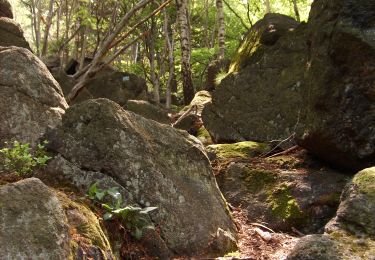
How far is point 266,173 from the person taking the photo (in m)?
6.98

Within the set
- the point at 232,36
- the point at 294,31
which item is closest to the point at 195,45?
the point at 232,36

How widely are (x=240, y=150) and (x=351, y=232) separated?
398 cm

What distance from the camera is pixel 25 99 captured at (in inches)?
266

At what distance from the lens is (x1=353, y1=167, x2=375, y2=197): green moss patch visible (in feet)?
15.1

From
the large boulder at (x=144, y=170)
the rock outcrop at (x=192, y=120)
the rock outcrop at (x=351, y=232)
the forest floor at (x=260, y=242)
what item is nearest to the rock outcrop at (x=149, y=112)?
the rock outcrop at (x=192, y=120)

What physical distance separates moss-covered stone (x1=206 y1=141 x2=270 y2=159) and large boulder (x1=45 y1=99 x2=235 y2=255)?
2522 mm

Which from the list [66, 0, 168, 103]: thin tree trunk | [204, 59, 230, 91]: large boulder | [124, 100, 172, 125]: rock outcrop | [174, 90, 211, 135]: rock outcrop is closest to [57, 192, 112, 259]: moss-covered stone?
[66, 0, 168, 103]: thin tree trunk

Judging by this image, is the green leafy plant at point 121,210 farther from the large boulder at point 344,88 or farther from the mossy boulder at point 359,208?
the large boulder at point 344,88

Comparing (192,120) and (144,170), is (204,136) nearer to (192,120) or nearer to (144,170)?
(192,120)

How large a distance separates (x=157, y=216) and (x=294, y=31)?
6.68m

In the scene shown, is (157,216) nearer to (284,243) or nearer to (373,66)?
(284,243)

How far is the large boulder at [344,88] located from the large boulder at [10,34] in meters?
11.9

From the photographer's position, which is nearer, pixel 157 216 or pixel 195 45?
pixel 157 216

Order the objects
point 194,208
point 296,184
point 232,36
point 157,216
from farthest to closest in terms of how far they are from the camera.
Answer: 1. point 232,36
2. point 296,184
3. point 194,208
4. point 157,216
